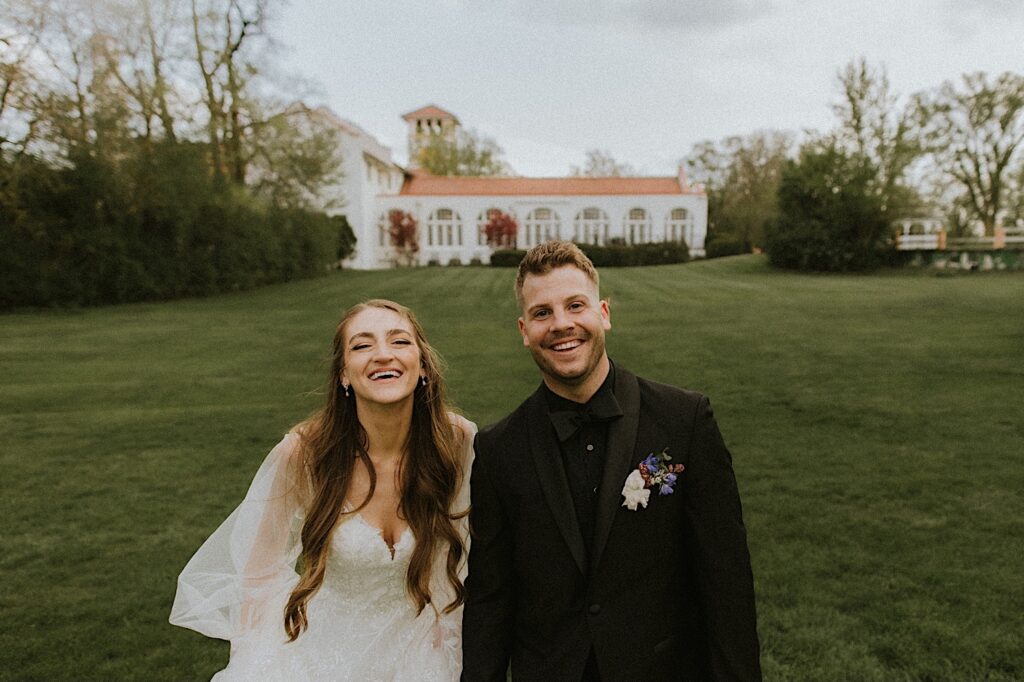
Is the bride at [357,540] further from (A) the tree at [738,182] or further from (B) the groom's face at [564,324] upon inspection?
(A) the tree at [738,182]

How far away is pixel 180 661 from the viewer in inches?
143

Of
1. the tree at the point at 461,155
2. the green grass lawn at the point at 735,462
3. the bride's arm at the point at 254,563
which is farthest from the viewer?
the tree at the point at 461,155

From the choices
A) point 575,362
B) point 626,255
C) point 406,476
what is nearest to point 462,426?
point 406,476

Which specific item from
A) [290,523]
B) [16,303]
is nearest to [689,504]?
[290,523]

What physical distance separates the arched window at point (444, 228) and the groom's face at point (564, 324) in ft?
150

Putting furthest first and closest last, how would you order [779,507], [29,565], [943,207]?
[943,207] → [779,507] → [29,565]

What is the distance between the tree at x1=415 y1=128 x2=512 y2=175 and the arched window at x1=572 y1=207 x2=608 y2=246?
21.2 m

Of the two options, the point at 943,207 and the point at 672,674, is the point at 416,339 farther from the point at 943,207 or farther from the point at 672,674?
the point at 943,207

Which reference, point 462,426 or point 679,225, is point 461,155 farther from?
point 462,426

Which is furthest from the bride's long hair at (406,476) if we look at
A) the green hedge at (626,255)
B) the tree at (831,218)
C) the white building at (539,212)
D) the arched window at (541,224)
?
the arched window at (541,224)

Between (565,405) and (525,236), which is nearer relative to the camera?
(565,405)

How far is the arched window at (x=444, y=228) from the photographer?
47281 mm

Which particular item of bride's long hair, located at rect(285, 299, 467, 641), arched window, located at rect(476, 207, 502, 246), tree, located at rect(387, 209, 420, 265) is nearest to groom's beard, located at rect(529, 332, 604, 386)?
bride's long hair, located at rect(285, 299, 467, 641)

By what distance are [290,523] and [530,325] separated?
1.32 metres
